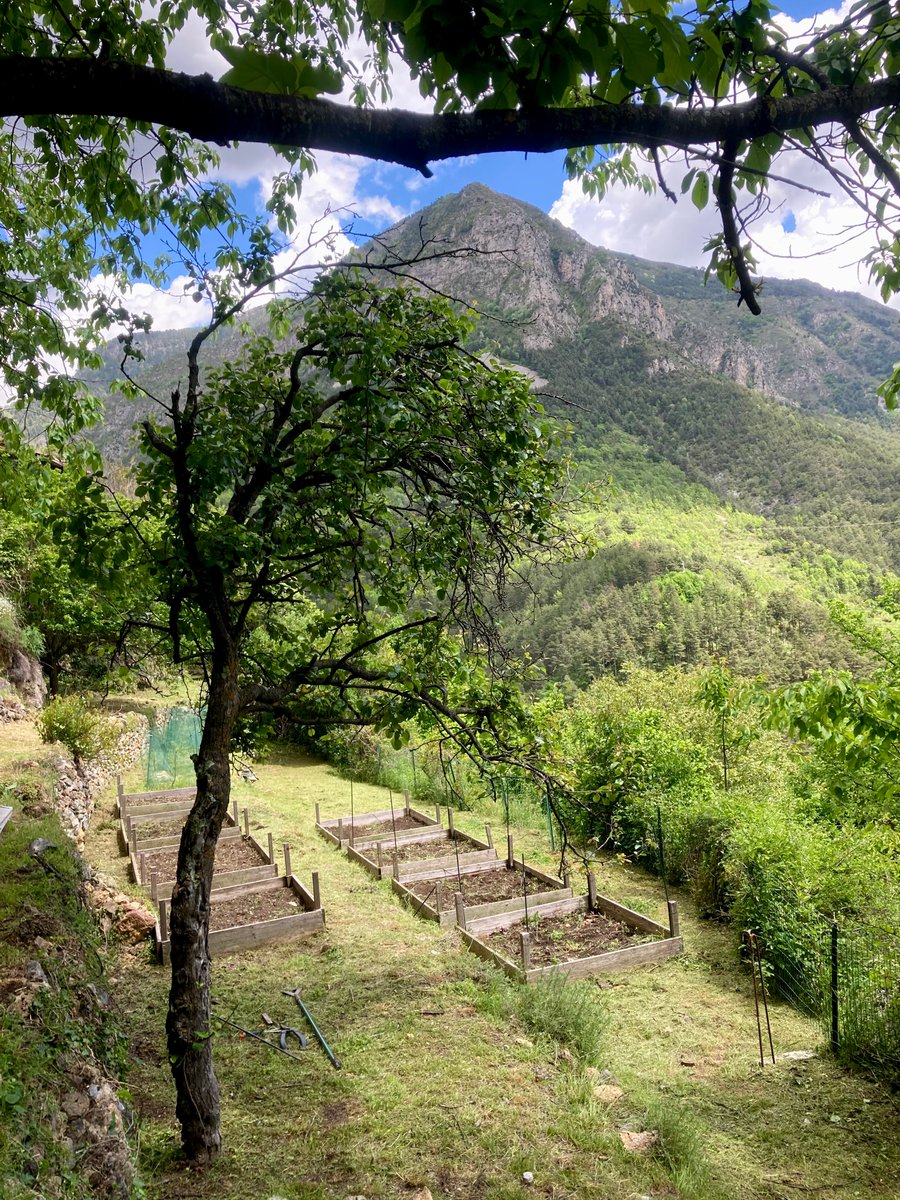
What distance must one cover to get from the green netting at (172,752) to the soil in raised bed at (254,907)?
592 cm

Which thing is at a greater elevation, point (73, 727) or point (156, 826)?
point (73, 727)

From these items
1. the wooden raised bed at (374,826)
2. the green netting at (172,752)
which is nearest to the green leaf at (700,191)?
the wooden raised bed at (374,826)

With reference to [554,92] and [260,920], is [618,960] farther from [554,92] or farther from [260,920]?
[554,92]

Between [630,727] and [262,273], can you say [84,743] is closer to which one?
[630,727]

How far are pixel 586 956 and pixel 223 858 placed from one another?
525 centimetres

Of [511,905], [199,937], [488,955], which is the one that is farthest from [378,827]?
[199,937]

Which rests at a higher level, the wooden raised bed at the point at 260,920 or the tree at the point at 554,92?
the tree at the point at 554,92

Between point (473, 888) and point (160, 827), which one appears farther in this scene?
point (160, 827)

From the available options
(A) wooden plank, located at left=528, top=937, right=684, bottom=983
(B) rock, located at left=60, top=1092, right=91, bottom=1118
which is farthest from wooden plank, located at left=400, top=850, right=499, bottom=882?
(B) rock, located at left=60, top=1092, right=91, bottom=1118

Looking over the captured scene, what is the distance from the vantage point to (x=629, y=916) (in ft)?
25.2

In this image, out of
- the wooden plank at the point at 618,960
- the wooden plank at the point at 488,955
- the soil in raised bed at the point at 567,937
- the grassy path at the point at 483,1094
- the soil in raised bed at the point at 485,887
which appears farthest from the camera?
the soil in raised bed at the point at 485,887

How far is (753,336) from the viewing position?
321 feet

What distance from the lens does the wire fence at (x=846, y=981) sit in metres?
5.14

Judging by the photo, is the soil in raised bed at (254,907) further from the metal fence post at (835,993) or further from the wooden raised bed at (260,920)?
the metal fence post at (835,993)
